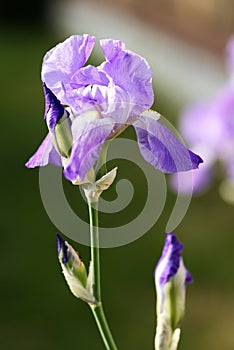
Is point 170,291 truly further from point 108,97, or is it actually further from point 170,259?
point 108,97

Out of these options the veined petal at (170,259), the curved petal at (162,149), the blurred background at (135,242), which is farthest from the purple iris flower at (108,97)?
the blurred background at (135,242)

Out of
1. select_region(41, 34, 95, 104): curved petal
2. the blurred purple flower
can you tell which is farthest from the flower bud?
the blurred purple flower

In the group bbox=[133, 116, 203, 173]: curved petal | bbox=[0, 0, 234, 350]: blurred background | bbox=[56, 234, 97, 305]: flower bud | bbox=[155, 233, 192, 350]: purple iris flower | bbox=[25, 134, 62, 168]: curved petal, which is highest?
bbox=[133, 116, 203, 173]: curved petal

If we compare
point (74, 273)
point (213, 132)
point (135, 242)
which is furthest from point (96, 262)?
point (135, 242)

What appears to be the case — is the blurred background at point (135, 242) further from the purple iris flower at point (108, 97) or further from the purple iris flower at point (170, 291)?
the purple iris flower at point (108, 97)

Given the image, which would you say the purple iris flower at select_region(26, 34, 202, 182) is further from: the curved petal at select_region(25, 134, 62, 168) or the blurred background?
the blurred background

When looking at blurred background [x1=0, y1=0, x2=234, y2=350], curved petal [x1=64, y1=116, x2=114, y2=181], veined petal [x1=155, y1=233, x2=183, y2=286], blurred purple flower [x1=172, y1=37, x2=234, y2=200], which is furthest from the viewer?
blurred background [x1=0, y1=0, x2=234, y2=350]
